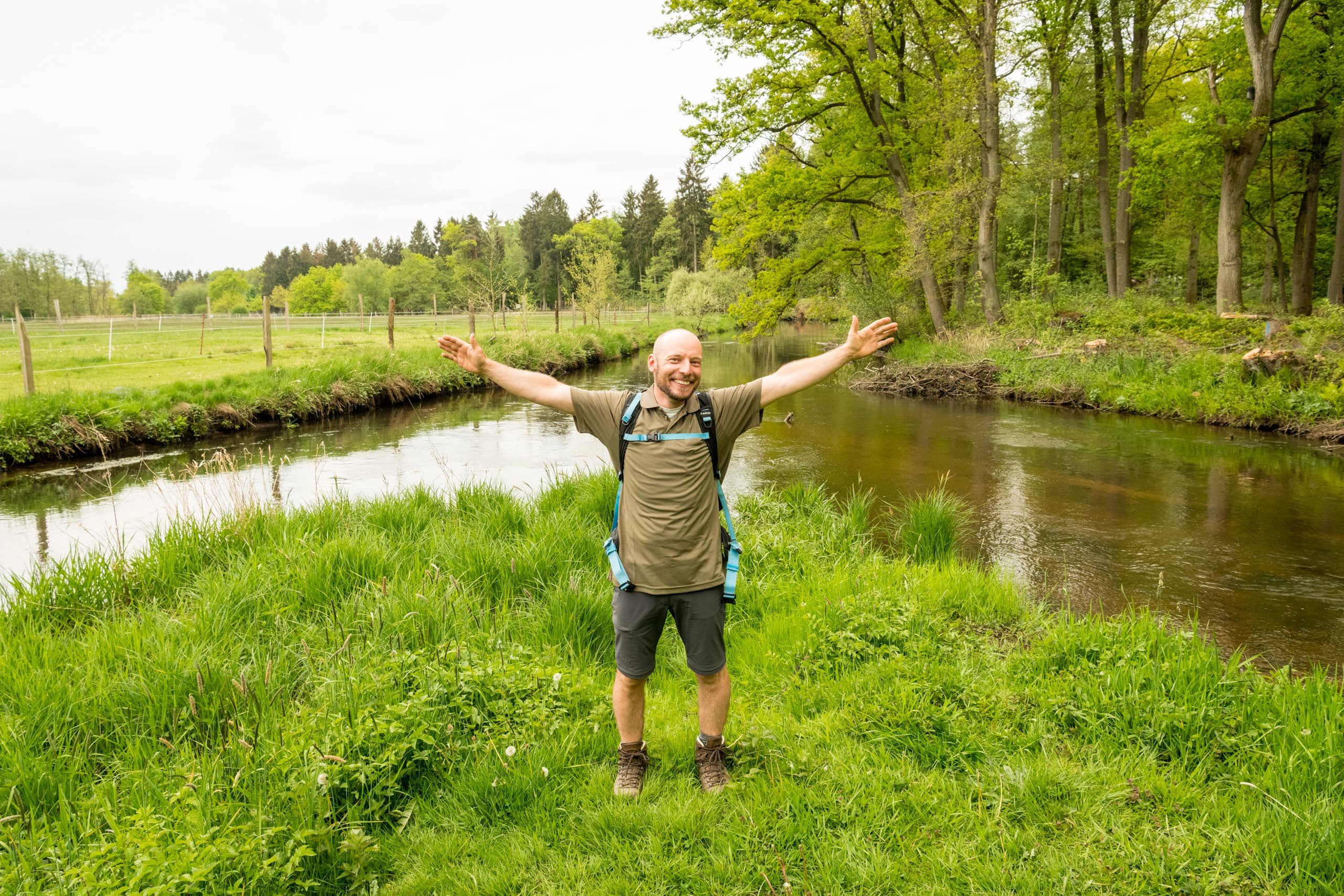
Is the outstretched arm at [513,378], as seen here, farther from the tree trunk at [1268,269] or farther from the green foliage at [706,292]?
the green foliage at [706,292]

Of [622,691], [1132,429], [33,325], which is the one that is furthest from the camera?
[33,325]

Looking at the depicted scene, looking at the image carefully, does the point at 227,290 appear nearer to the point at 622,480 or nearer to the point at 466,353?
the point at 466,353

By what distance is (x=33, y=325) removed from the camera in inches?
1609

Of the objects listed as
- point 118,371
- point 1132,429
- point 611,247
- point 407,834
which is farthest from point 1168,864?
point 611,247

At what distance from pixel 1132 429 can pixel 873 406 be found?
233 inches

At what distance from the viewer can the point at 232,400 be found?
15469mm

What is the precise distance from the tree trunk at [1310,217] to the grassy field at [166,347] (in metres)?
26.1

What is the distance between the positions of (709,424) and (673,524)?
48cm

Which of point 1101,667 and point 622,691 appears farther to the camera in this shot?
point 1101,667

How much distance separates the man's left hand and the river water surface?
136 inches

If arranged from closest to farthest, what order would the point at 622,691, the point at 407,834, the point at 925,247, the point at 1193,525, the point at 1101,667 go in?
the point at 407,834
the point at 622,691
the point at 1101,667
the point at 1193,525
the point at 925,247

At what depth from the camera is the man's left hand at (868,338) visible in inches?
141

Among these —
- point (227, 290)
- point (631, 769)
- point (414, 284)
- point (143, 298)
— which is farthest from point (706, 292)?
point (227, 290)

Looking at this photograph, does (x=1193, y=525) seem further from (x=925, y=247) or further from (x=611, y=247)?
(x=611, y=247)
